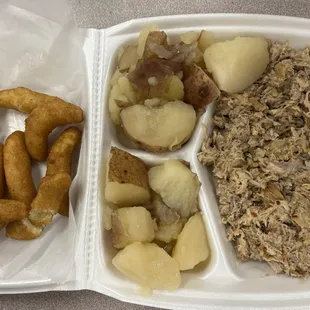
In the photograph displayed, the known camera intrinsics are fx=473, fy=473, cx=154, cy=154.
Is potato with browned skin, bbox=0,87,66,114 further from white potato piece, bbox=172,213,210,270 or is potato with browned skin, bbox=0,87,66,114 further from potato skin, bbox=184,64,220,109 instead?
white potato piece, bbox=172,213,210,270

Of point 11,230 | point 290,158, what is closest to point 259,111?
point 290,158

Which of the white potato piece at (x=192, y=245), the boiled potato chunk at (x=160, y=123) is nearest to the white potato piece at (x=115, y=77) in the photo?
the boiled potato chunk at (x=160, y=123)

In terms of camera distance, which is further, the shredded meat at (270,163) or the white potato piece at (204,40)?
the white potato piece at (204,40)

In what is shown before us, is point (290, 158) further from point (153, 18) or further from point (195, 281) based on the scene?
point (153, 18)

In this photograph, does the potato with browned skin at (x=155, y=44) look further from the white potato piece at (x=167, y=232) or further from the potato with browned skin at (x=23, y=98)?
the white potato piece at (x=167, y=232)

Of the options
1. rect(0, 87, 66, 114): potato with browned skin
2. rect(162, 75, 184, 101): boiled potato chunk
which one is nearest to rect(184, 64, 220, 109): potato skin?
rect(162, 75, 184, 101): boiled potato chunk

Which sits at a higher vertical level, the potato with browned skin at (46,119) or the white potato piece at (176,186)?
the potato with browned skin at (46,119)
